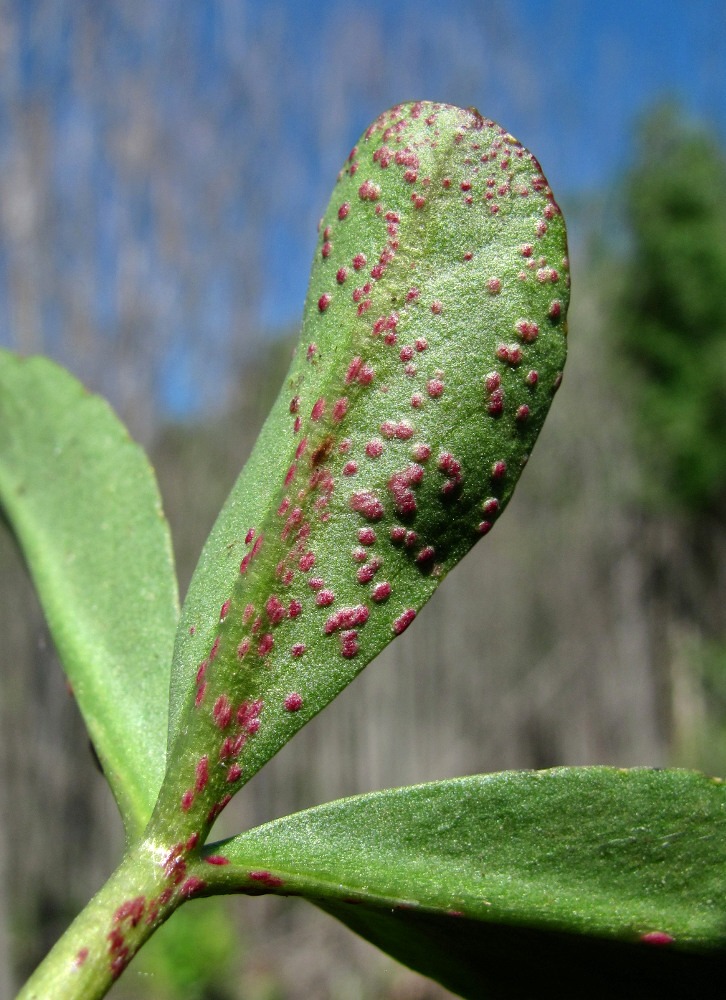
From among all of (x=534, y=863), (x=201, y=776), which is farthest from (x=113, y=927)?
(x=534, y=863)

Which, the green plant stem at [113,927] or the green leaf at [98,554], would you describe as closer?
the green plant stem at [113,927]

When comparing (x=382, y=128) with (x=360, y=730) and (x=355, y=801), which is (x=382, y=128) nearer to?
(x=355, y=801)

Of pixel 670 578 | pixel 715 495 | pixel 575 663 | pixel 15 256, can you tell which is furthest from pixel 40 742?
pixel 715 495

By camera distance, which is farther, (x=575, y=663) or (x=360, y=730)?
(x=575, y=663)

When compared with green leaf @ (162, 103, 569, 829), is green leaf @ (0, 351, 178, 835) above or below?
below

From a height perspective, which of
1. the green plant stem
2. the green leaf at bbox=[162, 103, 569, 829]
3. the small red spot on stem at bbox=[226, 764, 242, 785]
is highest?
the green leaf at bbox=[162, 103, 569, 829]

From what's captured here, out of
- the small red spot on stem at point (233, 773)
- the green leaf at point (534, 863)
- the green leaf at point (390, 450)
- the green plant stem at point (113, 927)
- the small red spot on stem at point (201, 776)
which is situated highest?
the green leaf at point (390, 450)
